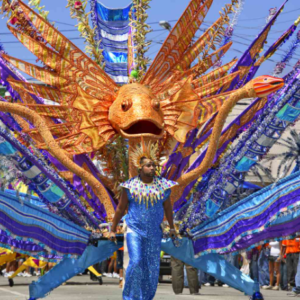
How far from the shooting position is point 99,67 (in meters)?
8.16

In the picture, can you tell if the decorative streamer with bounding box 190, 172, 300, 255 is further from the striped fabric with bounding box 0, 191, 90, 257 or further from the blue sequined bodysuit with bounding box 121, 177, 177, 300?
the striped fabric with bounding box 0, 191, 90, 257

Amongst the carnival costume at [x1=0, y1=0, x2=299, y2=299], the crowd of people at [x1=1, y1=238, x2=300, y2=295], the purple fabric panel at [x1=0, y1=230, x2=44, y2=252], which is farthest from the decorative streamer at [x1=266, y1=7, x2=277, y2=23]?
the crowd of people at [x1=1, y1=238, x2=300, y2=295]

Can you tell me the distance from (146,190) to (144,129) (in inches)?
45.4

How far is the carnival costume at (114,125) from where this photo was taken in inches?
293

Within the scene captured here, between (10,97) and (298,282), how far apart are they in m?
5.61

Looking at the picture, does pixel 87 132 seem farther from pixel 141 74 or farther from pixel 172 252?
pixel 172 252

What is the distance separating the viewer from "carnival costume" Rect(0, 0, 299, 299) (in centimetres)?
743

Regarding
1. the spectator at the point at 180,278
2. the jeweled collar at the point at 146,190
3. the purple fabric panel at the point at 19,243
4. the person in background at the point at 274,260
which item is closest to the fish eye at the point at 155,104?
the jeweled collar at the point at 146,190

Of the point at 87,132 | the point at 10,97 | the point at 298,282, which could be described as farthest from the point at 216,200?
the point at 298,282

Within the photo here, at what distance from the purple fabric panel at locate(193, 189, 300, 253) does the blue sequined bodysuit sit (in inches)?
37.3

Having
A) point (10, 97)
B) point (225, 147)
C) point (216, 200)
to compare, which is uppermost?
point (10, 97)

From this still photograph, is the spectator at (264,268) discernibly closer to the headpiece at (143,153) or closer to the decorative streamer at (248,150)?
the decorative streamer at (248,150)

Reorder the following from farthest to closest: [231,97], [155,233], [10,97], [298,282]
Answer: [298,282] < [10,97] < [231,97] < [155,233]

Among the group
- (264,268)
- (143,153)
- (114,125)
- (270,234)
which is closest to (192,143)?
(114,125)
